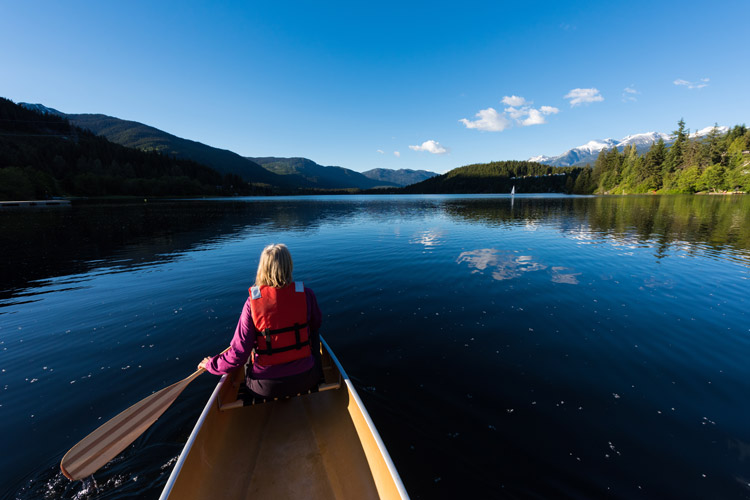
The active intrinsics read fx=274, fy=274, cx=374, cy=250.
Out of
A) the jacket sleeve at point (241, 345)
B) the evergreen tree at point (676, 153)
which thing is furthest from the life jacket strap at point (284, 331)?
the evergreen tree at point (676, 153)

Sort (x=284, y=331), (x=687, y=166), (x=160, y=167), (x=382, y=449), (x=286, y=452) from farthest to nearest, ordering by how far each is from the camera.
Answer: (x=160, y=167) < (x=687, y=166) < (x=284, y=331) < (x=286, y=452) < (x=382, y=449)

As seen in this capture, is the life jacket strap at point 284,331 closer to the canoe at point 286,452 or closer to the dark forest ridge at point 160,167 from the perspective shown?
the canoe at point 286,452

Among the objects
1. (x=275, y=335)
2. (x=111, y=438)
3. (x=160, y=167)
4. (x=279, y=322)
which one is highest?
(x=160, y=167)

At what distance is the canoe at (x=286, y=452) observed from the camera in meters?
3.84

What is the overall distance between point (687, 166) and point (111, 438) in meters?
163

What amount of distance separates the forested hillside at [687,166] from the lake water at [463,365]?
382ft

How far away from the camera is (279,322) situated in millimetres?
4906

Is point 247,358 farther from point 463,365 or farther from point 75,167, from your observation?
point 75,167

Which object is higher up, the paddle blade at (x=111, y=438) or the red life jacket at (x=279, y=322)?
the red life jacket at (x=279, y=322)

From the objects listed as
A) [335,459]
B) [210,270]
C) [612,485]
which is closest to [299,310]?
[335,459]

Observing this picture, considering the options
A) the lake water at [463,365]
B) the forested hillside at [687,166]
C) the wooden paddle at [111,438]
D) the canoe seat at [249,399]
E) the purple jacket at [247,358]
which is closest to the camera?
the wooden paddle at [111,438]

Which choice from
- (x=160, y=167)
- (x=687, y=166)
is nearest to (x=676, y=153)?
(x=687, y=166)

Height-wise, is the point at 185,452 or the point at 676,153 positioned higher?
the point at 676,153

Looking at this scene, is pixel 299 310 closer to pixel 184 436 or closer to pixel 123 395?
pixel 184 436
